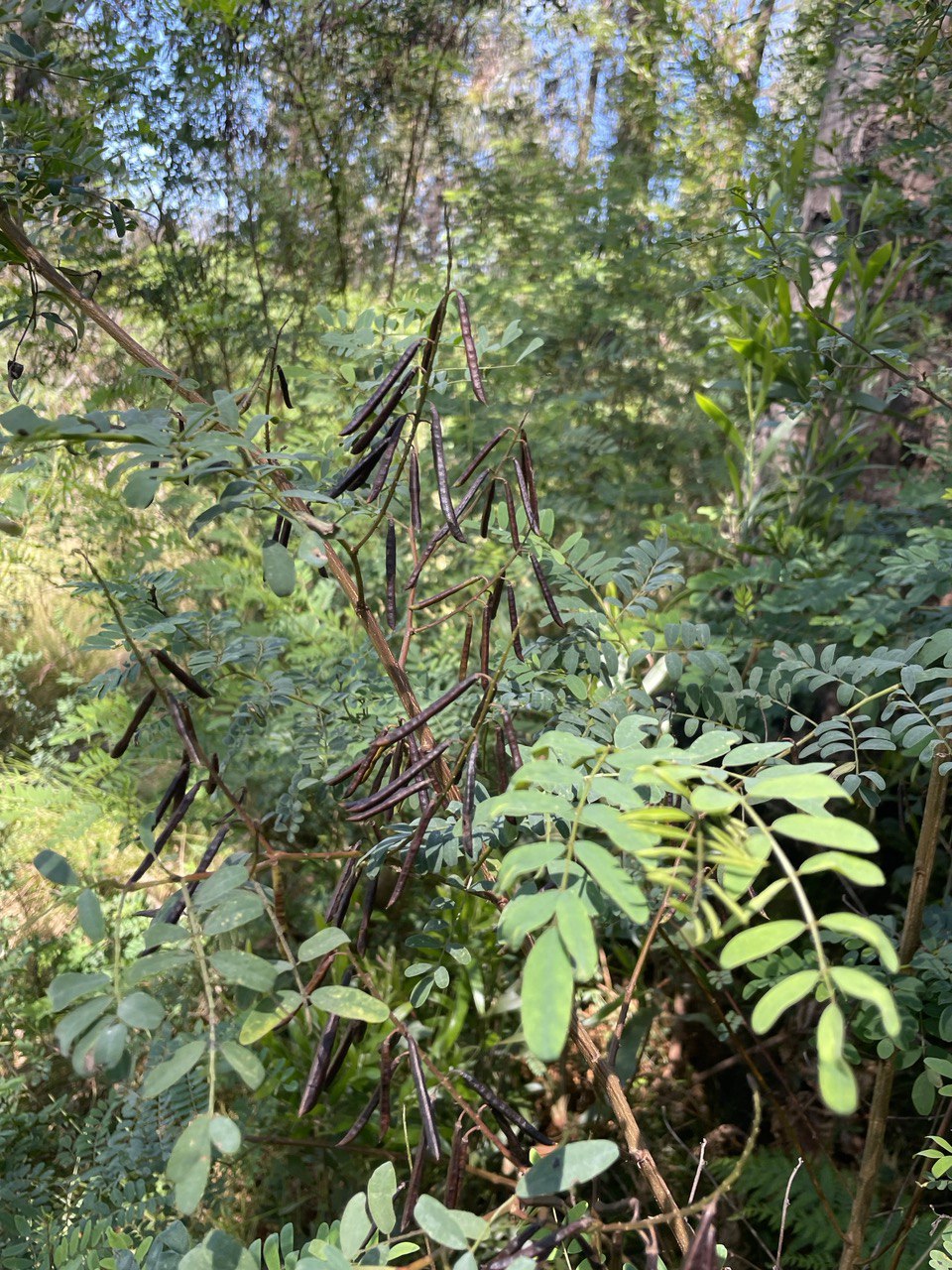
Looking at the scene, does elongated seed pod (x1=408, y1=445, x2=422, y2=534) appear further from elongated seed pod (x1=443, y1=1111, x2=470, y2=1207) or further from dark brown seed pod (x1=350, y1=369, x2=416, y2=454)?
elongated seed pod (x1=443, y1=1111, x2=470, y2=1207)

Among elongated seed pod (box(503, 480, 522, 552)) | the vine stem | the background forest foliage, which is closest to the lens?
the background forest foliage

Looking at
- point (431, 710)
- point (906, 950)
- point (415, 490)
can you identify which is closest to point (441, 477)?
point (415, 490)

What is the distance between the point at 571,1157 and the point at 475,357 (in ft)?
1.34

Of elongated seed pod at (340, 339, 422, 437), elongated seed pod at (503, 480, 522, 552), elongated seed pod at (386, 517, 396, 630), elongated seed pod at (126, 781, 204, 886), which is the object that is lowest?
elongated seed pod at (126, 781, 204, 886)

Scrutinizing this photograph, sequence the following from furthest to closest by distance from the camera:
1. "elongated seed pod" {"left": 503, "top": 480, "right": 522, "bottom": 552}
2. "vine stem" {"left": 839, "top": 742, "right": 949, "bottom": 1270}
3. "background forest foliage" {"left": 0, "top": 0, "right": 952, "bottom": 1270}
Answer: "vine stem" {"left": 839, "top": 742, "right": 949, "bottom": 1270}, "elongated seed pod" {"left": 503, "top": 480, "right": 522, "bottom": 552}, "background forest foliage" {"left": 0, "top": 0, "right": 952, "bottom": 1270}

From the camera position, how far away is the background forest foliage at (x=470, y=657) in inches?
Result: 15.7

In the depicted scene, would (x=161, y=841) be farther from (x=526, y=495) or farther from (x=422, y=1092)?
(x=526, y=495)

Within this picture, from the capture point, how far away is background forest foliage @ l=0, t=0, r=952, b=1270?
40 centimetres

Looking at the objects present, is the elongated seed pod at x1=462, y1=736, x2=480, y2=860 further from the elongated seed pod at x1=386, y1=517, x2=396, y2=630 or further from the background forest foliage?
the elongated seed pod at x1=386, y1=517, x2=396, y2=630

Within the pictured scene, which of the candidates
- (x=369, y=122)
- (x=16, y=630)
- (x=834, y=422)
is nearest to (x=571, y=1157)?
(x=834, y=422)

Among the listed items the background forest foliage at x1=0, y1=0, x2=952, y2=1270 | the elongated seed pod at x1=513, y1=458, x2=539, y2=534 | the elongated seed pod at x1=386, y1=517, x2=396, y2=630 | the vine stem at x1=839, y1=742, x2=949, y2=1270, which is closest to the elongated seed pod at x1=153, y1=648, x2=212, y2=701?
the background forest foliage at x1=0, y1=0, x2=952, y2=1270

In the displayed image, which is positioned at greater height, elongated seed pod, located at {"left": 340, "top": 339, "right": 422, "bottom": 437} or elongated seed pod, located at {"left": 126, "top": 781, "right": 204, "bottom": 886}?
elongated seed pod, located at {"left": 340, "top": 339, "right": 422, "bottom": 437}

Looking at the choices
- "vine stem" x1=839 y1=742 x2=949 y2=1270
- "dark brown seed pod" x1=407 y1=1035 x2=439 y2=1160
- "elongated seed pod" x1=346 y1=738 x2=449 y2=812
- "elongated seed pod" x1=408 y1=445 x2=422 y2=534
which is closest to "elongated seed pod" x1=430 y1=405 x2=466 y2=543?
"elongated seed pod" x1=408 y1=445 x2=422 y2=534

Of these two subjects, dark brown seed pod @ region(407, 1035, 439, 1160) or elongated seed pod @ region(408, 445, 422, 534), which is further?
elongated seed pod @ region(408, 445, 422, 534)
